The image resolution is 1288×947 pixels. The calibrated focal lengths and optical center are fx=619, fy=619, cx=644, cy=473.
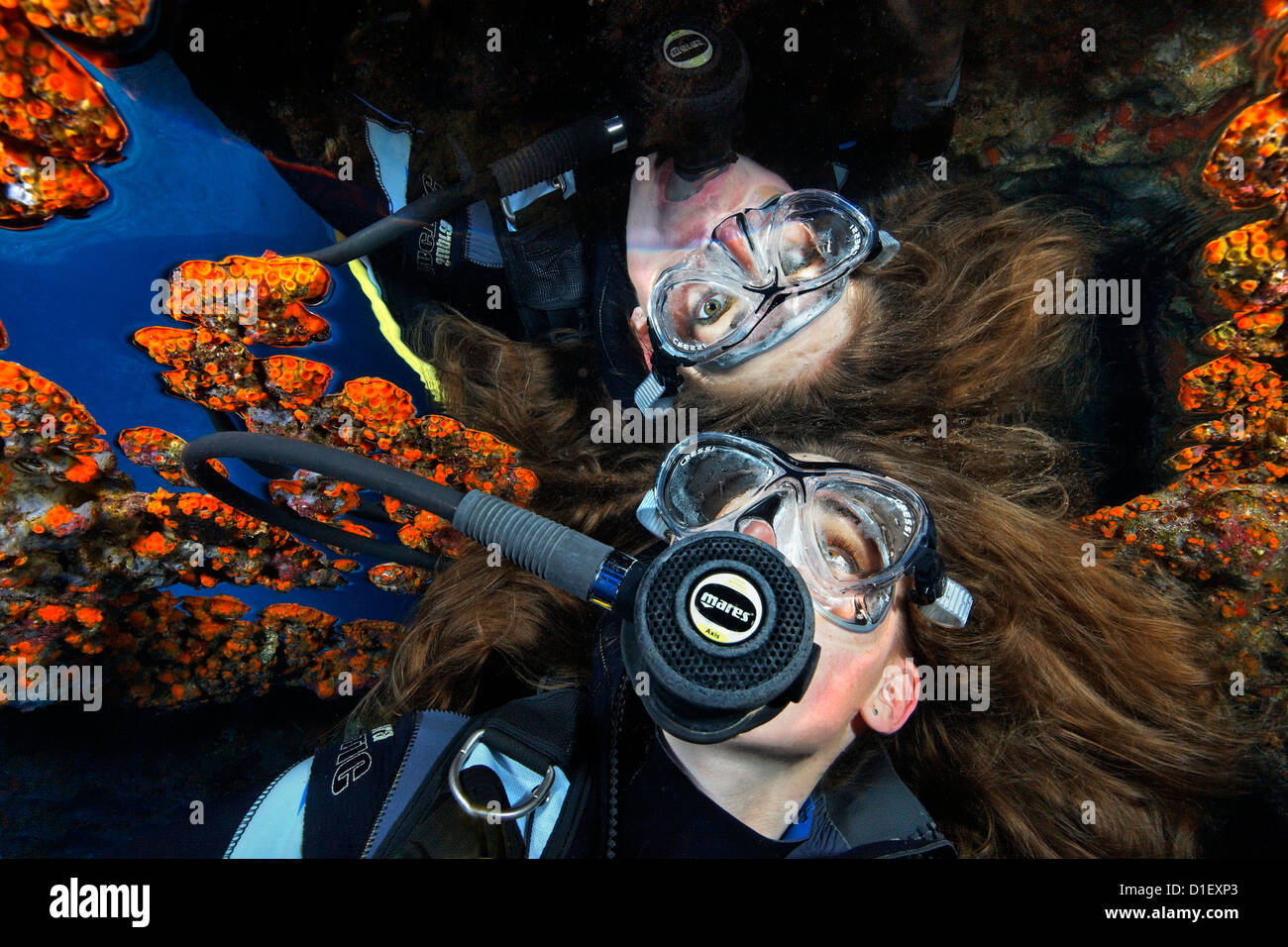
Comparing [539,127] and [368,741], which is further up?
[539,127]

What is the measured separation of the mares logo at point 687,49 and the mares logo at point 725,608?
1033 mm

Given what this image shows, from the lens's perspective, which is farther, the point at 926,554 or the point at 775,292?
the point at 775,292

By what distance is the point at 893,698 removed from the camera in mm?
1258

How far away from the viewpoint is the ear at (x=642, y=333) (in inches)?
55.7

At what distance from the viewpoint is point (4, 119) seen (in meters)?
0.98

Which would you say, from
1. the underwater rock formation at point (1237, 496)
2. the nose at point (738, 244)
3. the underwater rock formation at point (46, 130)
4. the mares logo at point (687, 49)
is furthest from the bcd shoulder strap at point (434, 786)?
the underwater rock formation at point (1237, 496)

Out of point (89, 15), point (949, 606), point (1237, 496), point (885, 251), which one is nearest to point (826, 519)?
point (949, 606)

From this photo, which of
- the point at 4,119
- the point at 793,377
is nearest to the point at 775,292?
the point at 793,377

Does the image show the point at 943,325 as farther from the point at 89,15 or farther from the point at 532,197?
the point at 89,15

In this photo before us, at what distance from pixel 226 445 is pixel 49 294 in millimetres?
439

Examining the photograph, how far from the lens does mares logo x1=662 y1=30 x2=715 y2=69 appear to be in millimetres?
1205

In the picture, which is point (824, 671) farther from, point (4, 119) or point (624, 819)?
point (4, 119)

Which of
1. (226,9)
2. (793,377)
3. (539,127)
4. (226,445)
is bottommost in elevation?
(226,445)

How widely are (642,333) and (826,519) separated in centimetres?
59
